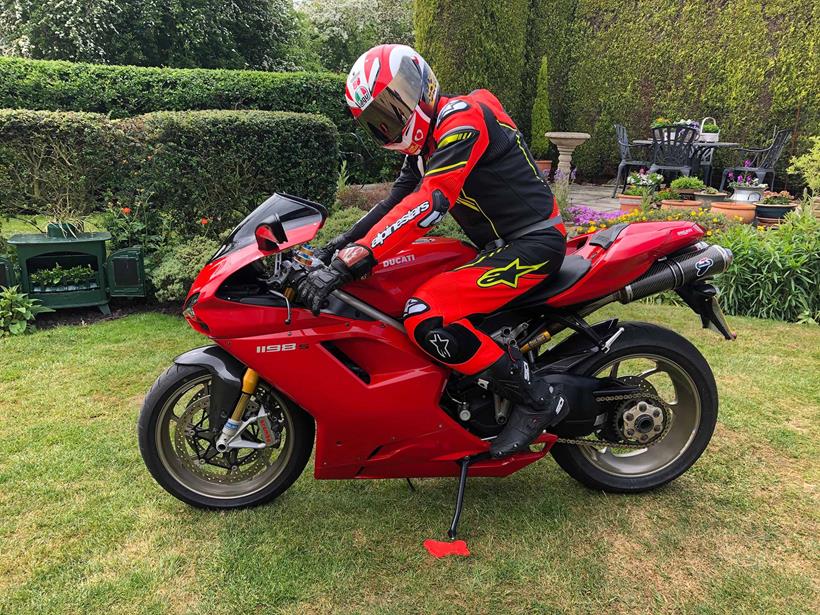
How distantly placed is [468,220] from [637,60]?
12672 mm

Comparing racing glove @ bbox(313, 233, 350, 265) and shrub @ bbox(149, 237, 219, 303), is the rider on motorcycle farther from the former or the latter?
shrub @ bbox(149, 237, 219, 303)

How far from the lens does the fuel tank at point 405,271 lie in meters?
2.67

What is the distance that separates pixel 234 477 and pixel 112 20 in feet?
53.9

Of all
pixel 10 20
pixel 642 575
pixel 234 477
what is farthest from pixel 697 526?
pixel 10 20

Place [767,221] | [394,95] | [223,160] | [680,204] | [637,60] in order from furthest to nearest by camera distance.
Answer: [637,60] < [767,221] < [680,204] < [223,160] < [394,95]

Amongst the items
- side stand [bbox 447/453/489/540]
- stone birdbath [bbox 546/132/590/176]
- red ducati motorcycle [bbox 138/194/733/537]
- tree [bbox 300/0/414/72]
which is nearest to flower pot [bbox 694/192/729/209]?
stone birdbath [bbox 546/132/590/176]

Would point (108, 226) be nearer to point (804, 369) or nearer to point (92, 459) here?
point (92, 459)

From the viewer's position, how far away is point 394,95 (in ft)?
8.04

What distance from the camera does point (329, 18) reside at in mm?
23984

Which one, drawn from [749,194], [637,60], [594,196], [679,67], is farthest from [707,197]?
[637,60]

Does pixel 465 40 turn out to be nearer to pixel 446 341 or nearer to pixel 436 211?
pixel 436 211

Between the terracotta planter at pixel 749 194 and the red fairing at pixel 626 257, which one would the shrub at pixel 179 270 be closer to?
the red fairing at pixel 626 257

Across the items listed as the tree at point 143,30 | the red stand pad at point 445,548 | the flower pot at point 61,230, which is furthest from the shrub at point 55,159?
the tree at point 143,30

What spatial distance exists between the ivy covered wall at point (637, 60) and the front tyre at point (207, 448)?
28.7 feet
